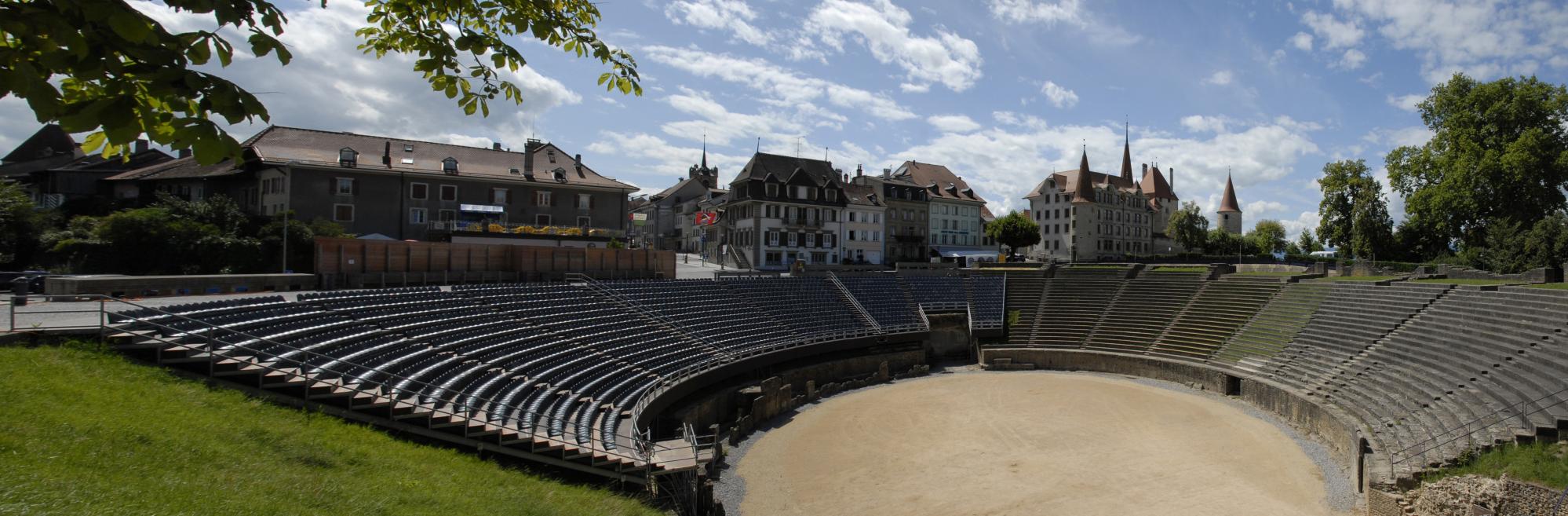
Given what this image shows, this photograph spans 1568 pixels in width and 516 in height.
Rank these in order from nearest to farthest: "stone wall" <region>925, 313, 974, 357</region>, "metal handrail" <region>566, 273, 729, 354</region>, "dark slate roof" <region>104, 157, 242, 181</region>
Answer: "metal handrail" <region>566, 273, 729, 354</region>, "dark slate roof" <region>104, 157, 242, 181</region>, "stone wall" <region>925, 313, 974, 357</region>

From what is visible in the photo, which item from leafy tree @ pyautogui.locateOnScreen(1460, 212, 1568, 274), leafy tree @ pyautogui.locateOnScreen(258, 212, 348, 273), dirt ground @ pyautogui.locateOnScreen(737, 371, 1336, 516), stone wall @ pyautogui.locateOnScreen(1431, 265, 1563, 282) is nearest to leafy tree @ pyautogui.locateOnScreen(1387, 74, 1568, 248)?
leafy tree @ pyautogui.locateOnScreen(1460, 212, 1568, 274)

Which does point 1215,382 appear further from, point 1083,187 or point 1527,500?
point 1083,187

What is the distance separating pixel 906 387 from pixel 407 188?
28714 mm

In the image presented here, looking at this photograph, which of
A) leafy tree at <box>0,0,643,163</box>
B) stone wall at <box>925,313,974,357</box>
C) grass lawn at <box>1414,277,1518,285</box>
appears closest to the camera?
leafy tree at <box>0,0,643,163</box>

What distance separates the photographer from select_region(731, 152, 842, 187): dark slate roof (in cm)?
5484

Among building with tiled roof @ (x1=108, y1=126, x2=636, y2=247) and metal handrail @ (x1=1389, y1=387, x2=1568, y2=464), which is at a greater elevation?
building with tiled roof @ (x1=108, y1=126, x2=636, y2=247)

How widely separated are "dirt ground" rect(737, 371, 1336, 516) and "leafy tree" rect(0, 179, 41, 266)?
3313cm

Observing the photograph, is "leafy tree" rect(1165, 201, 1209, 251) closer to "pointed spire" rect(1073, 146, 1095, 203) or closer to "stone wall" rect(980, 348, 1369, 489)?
Result: "pointed spire" rect(1073, 146, 1095, 203)

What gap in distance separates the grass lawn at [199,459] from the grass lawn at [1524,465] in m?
17.5

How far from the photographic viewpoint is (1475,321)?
24.7m

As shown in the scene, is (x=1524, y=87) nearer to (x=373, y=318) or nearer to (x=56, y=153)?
(x=373, y=318)

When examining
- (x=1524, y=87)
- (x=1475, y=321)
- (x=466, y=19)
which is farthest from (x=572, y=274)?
(x=1524, y=87)

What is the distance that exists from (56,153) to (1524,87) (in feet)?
301

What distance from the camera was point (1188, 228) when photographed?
7475 centimetres
